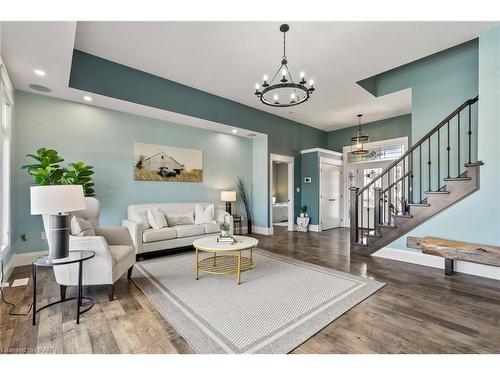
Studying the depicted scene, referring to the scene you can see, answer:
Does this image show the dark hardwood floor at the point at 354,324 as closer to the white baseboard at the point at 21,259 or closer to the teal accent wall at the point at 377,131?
the white baseboard at the point at 21,259

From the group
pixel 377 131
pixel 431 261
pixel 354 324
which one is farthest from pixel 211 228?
pixel 377 131

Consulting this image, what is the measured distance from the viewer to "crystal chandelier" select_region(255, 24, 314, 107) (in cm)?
A: 300

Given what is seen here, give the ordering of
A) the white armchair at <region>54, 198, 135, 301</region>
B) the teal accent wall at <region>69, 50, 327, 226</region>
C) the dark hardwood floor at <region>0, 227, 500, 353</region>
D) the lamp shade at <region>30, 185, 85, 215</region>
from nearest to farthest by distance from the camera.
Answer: the dark hardwood floor at <region>0, 227, 500, 353</region> → the lamp shade at <region>30, 185, 85, 215</region> → the white armchair at <region>54, 198, 135, 301</region> → the teal accent wall at <region>69, 50, 327, 226</region>

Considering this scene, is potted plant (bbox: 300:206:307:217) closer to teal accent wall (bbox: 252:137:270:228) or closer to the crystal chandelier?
teal accent wall (bbox: 252:137:270:228)

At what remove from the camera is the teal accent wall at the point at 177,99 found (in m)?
3.66

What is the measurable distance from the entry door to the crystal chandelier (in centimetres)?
281

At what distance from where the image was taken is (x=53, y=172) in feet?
11.3

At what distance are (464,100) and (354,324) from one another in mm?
3840

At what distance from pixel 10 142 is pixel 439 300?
5.82 metres

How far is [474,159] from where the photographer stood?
3645mm

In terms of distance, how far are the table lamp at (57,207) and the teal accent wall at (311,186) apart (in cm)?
579

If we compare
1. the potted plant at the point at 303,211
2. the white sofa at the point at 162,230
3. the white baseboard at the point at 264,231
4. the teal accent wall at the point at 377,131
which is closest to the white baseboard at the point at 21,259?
the white sofa at the point at 162,230

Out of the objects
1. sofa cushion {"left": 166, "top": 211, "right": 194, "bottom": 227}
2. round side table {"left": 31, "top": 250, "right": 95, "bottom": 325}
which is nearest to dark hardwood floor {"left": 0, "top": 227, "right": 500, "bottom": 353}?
round side table {"left": 31, "top": 250, "right": 95, "bottom": 325}
